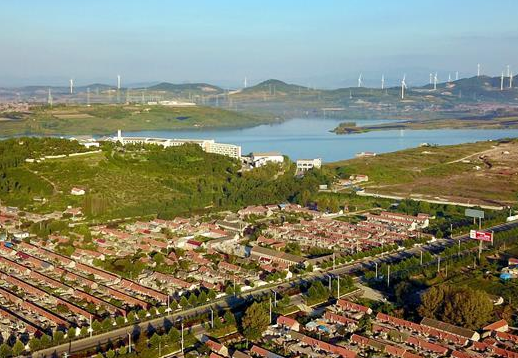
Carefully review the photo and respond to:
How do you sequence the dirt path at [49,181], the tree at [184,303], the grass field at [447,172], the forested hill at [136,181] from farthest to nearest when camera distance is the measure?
1. the grass field at [447,172]
2. the dirt path at [49,181]
3. the forested hill at [136,181]
4. the tree at [184,303]

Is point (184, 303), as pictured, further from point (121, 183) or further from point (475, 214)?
point (121, 183)

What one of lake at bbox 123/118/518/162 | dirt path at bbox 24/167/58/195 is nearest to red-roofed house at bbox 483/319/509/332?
dirt path at bbox 24/167/58/195

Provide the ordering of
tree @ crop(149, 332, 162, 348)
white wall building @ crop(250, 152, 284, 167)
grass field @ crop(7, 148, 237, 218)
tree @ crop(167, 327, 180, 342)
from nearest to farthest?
tree @ crop(149, 332, 162, 348)
tree @ crop(167, 327, 180, 342)
grass field @ crop(7, 148, 237, 218)
white wall building @ crop(250, 152, 284, 167)

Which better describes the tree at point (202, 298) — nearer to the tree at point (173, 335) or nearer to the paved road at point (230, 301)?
the paved road at point (230, 301)

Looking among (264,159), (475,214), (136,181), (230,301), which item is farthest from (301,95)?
(230,301)

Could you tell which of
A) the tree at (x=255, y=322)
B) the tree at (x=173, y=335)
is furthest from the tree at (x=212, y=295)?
the tree at (x=173, y=335)

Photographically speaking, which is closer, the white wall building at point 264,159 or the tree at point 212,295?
the tree at point 212,295

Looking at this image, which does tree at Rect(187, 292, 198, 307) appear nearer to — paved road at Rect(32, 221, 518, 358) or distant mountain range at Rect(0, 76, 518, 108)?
paved road at Rect(32, 221, 518, 358)
